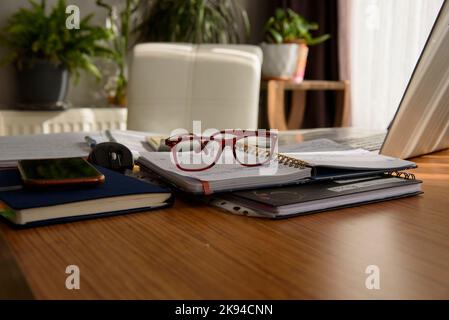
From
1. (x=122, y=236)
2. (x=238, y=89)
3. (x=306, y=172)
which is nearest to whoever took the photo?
(x=122, y=236)

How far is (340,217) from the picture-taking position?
634 millimetres

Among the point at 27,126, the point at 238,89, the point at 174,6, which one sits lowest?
the point at 27,126

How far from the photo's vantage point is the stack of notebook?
64 cm

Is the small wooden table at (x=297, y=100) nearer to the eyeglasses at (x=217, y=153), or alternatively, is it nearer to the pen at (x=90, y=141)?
the pen at (x=90, y=141)

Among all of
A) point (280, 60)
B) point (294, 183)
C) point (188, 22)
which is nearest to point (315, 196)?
point (294, 183)

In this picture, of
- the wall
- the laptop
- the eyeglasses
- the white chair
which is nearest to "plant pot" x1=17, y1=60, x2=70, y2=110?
the wall

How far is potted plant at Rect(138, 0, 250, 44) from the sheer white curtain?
686 mm

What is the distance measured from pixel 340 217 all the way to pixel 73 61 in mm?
2417

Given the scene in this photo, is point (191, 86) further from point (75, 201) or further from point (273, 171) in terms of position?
point (75, 201)

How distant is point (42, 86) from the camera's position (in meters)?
2.71

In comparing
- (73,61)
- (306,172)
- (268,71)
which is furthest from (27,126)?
(306,172)

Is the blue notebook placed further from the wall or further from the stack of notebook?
the wall

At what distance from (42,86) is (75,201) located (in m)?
2.32

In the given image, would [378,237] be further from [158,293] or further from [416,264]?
[158,293]
